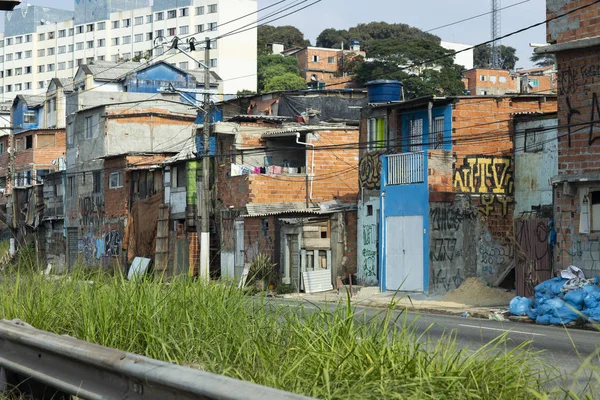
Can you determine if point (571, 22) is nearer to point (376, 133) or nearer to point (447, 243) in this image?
point (447, 243)

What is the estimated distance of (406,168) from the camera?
1206 inches

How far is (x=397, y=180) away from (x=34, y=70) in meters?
108

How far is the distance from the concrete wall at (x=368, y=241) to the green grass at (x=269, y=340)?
915 inches

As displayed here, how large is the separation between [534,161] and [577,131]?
26.1 feet

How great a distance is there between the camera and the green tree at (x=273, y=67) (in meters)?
106

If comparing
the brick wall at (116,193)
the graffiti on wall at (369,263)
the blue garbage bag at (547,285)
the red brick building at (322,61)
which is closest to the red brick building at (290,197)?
the graffiti on wall at (369,263)

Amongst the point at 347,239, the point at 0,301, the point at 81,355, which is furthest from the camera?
the point at 347,239

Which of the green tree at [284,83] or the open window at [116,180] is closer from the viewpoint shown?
the open window at [116,180]

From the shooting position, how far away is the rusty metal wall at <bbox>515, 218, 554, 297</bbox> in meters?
23.8

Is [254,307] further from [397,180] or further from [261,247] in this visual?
[261,247]

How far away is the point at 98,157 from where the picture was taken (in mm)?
54938

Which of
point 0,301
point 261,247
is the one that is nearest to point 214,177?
point 261,247

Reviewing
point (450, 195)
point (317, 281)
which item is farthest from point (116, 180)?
point (450, 195)

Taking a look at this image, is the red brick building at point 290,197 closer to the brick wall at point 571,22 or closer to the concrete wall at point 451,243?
the concrete wall at point 451,243
